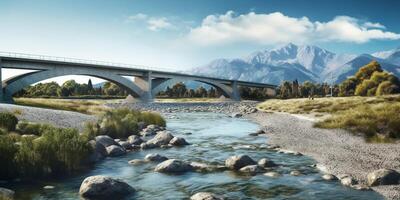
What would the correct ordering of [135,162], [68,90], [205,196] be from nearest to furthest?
[205,196] < [135,162] < [68,90]

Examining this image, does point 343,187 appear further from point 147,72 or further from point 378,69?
point 378,69

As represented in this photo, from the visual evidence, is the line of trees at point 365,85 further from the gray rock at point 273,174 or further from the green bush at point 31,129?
the green bush at point 31,129

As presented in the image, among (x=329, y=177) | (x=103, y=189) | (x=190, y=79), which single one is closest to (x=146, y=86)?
(x=190, y=79)

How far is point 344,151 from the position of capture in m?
17.7

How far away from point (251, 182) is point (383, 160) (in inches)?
241

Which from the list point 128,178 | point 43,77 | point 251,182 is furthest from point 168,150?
point 43,77

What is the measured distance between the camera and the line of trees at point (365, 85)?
79.9 meters

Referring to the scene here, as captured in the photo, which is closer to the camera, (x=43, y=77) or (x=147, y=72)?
(x=43, y=77)

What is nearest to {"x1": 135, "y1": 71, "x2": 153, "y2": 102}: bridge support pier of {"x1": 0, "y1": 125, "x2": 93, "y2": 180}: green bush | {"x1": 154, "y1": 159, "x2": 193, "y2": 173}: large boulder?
{"x1": 0, "y1": 125, "x2": 93, "y2": 180}: green bush

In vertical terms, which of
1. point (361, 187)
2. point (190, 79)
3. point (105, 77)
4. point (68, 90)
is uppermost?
point (190, 79)

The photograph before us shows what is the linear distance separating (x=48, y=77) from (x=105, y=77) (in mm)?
15699

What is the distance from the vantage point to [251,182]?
1252 cm

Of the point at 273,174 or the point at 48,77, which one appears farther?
the point at 48,77

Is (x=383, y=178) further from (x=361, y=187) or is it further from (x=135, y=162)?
(x=135, y=162)
